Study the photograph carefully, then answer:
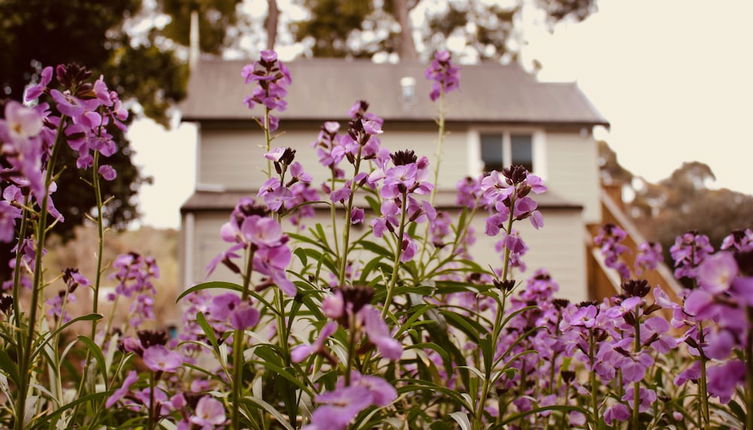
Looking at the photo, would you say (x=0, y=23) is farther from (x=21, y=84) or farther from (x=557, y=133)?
(x=557, y=133)

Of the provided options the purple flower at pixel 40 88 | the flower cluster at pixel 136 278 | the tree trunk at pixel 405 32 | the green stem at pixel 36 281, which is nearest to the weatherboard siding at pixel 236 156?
the tree trunk at pixel 405 32

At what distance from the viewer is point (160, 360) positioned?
39.9 inches

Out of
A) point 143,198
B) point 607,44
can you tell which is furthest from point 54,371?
point 607,44

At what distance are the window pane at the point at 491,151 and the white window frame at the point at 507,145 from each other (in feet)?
0.25

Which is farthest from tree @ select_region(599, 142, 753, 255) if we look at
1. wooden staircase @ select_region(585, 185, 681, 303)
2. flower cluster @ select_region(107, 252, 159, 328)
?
flower cluster @ select_region(107, 252, 159, 328)

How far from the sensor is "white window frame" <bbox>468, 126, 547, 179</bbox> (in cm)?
1089

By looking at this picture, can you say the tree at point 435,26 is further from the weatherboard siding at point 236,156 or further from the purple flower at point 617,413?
the purple flower at point 617,413

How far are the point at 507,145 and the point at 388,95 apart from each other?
2.47m

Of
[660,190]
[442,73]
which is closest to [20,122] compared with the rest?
[442,73]

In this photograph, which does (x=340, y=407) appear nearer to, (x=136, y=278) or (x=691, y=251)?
(x=691, y=251)

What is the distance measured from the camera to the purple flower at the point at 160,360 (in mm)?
995

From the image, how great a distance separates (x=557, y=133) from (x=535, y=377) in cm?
928

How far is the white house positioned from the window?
18 millimetres

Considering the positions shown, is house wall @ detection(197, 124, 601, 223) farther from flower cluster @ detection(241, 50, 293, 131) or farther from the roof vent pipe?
flower cluster @ detection(241, 50, 293, 131)
